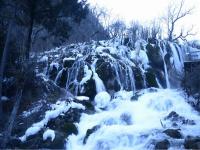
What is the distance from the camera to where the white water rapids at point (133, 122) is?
1238 cm

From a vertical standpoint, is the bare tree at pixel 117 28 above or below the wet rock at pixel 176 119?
above

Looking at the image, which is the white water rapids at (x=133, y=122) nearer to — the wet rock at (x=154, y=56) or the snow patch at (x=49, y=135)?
the snow patch at (x=49, y=135)

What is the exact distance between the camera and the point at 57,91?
1816 centimetres

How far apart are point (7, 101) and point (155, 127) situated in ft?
26.8

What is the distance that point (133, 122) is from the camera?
14750mm

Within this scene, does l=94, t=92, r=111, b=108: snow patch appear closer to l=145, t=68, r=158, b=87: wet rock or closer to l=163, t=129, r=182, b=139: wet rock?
l=145, t=68, r=158, b=87: wet rock

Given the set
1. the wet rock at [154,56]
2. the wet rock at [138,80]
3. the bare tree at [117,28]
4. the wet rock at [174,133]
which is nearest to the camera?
the wet rock at [174,133]

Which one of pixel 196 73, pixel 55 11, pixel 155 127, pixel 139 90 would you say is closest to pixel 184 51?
pixel 139 90

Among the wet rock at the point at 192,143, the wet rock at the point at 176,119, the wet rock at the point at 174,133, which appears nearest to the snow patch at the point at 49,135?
the wet rock at the point at 174,133

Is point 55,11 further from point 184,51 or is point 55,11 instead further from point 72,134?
point 184,51

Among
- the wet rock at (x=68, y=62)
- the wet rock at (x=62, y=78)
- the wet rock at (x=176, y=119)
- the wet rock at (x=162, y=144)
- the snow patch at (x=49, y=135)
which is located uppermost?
the wet rock at (x=68, y=62)

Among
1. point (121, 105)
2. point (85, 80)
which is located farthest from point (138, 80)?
point (121, 105)

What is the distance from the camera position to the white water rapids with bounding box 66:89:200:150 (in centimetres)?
1238

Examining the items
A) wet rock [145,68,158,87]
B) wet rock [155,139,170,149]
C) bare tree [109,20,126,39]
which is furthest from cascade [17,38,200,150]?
bare tree [109,20,126,39]
